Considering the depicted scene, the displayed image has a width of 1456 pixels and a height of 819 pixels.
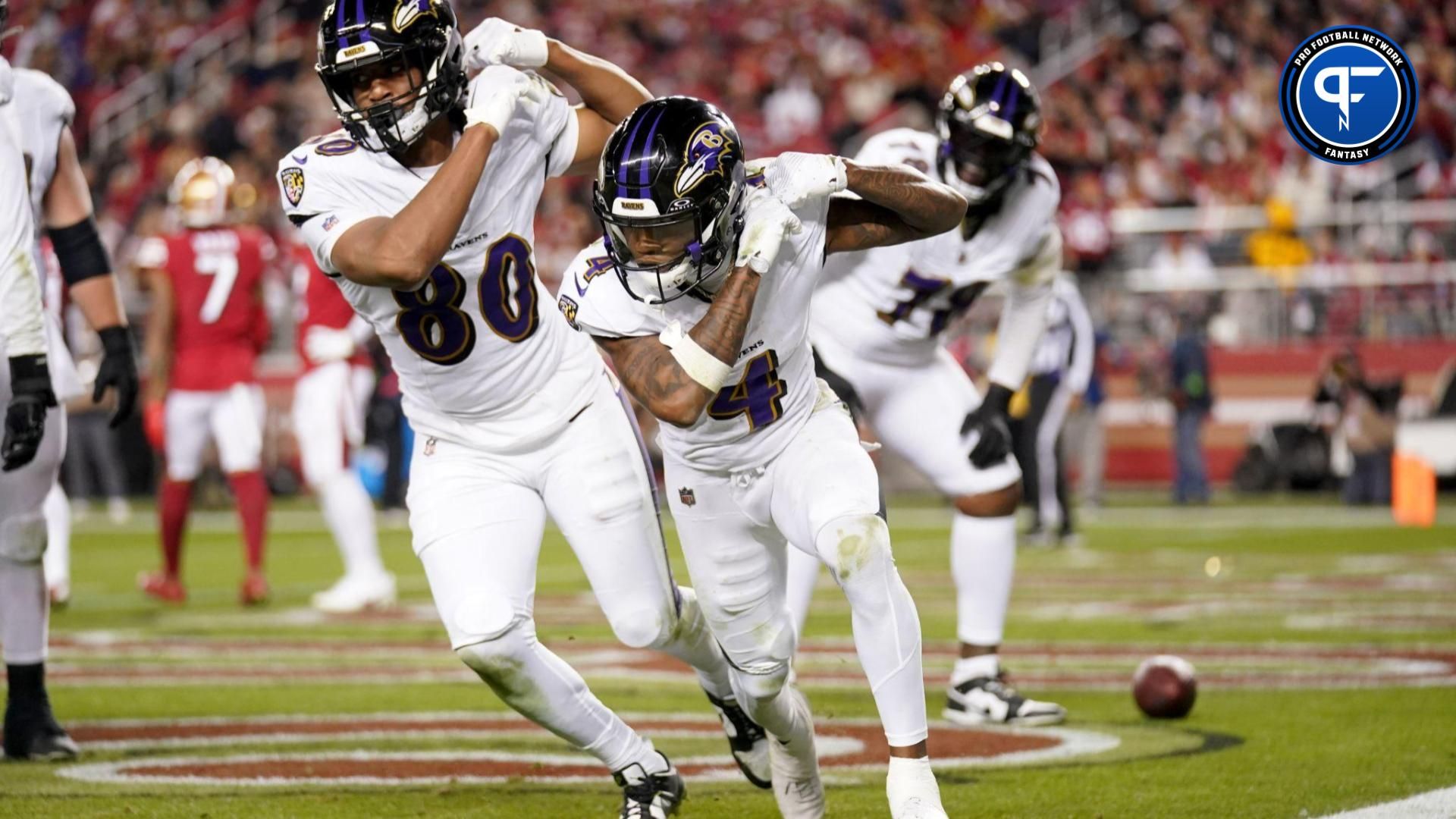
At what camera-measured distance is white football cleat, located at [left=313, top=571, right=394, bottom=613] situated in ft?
29.5

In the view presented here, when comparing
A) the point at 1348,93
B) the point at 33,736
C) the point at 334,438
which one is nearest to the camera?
the point at 33,736

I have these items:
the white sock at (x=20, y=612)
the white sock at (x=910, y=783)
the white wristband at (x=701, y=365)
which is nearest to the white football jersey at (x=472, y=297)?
the white wristband at (x=701, y=365)

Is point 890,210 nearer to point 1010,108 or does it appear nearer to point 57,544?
point 1010,108

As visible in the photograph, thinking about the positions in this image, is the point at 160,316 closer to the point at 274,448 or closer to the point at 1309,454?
the point at 274,448

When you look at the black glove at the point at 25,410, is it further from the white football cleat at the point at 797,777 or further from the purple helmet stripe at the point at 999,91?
the purple helmet stripe at the point at 999,91

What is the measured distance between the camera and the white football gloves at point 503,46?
4340 millimetres


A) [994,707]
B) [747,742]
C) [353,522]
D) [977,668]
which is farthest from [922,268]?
[353,522]

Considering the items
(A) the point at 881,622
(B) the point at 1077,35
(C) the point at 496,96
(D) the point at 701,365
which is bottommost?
(A) the point at 881,622

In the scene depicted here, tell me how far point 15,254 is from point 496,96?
1.33m

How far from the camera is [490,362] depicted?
14.0 ft

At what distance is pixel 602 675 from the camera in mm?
6699

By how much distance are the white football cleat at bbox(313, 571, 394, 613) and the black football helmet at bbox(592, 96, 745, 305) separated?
5.48m

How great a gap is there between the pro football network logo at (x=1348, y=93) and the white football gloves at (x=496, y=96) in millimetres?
2339

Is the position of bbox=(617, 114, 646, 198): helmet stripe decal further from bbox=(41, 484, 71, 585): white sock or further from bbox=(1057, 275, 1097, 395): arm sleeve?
bbox=(1057, 275, 1097, 395): arm sleeve
